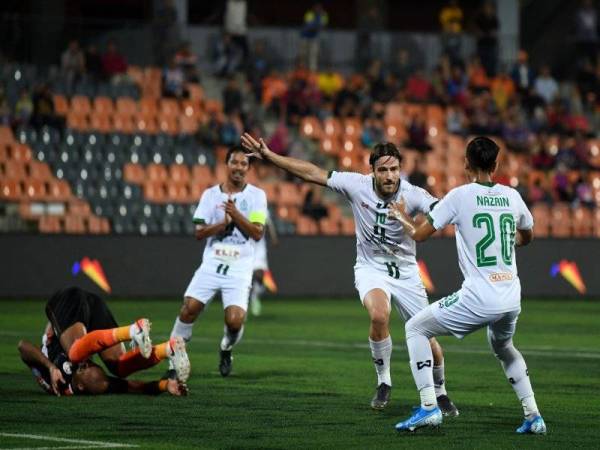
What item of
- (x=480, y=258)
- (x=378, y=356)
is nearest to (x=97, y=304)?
(x=378, y=356)

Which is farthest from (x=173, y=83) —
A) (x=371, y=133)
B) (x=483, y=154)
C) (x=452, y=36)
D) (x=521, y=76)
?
(x=483, y=154)

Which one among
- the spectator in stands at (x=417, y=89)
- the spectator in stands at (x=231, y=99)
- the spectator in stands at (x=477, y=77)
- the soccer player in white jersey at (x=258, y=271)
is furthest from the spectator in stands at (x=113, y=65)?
the spectator in stands at (x=477, y=77)

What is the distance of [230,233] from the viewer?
14.4 metres

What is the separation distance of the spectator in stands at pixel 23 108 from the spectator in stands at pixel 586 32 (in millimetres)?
15686

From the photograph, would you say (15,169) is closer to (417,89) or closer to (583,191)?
(417,89)

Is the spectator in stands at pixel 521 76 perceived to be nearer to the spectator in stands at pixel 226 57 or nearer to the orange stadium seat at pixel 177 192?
the spectator in stands at pixel 226 57

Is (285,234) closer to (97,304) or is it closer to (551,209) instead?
(551,209)

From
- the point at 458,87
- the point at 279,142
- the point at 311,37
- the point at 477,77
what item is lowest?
the point at 279,142

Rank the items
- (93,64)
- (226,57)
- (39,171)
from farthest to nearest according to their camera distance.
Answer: (226,57)
(93,64)
(39,171)

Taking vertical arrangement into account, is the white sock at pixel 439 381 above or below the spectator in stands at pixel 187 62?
below

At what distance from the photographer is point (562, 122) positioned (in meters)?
34.9

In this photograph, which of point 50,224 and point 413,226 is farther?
point 50,224

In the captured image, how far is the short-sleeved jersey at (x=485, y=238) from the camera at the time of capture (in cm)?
987

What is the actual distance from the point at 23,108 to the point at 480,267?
67.1 ft
